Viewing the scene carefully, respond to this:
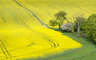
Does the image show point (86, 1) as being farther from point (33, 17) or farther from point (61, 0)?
point (33, 17)

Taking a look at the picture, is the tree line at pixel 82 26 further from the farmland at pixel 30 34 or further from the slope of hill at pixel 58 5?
the slope of hill at pixel 58 5

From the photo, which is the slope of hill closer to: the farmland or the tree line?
the farmland

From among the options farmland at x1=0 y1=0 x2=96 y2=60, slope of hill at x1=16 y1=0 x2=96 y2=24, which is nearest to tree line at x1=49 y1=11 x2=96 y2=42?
farmland at x1=0 y1=0 x2=96 y2=60

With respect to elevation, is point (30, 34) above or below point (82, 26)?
below

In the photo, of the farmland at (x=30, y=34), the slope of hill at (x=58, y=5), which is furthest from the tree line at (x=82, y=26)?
the slope of hill at (x=58, y=5)

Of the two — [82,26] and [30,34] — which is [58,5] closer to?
[82,26]

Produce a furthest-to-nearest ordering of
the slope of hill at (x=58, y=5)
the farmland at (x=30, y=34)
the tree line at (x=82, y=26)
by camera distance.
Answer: the slope of hill at (x=58, y=5)
the tree line at (x=82, y=26)
the farmland at (x=30, y=34)

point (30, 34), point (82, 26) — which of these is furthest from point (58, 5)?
point (30, 34)

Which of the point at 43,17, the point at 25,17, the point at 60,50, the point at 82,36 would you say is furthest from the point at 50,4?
the point at 60,50
